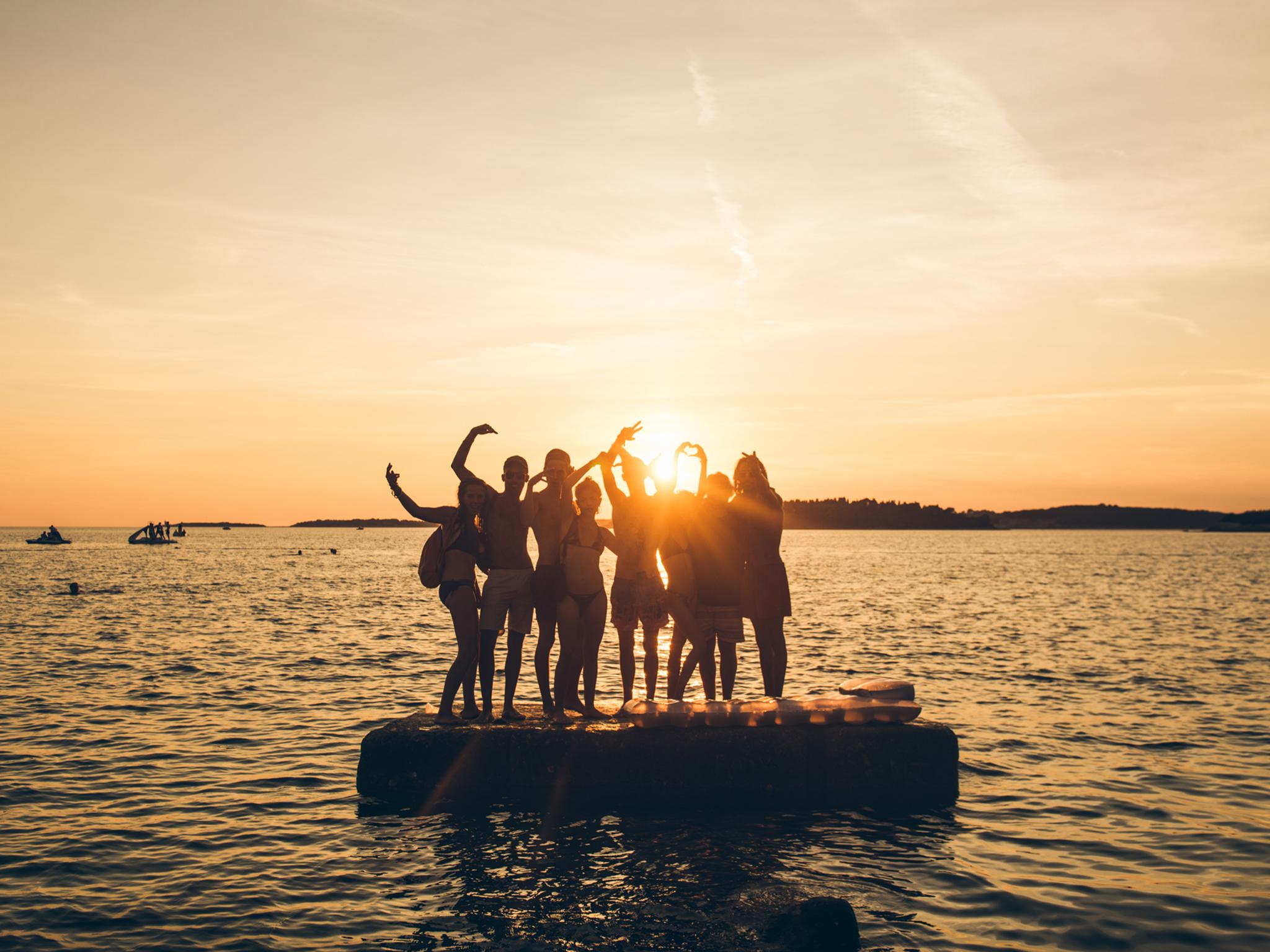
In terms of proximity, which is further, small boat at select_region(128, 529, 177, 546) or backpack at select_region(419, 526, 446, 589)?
small boat at select_region(128, 529, 177, 546)

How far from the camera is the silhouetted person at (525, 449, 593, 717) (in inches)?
405

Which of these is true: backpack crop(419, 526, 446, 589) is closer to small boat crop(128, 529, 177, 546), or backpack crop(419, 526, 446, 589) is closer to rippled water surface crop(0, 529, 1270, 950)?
rippled water surface crop(0, 529, 1270, 950)

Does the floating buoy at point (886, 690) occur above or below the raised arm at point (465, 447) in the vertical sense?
below

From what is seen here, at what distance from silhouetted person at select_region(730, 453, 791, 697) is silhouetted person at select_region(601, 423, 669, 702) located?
1145 mm

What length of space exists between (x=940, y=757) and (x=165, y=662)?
66.7 feet

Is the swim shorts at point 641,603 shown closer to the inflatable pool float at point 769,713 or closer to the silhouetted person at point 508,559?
the inflatable pool float at point 769,713

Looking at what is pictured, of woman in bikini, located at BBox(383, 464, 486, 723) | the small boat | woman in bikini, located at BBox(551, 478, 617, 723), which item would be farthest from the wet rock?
the small boat

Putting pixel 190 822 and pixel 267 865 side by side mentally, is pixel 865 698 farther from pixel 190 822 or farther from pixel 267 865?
pixel 190 822

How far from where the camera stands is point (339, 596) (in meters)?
51.2

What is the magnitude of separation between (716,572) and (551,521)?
2.39 meters

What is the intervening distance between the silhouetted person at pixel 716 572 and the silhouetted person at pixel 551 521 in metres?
1.89

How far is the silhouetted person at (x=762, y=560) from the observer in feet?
37.9

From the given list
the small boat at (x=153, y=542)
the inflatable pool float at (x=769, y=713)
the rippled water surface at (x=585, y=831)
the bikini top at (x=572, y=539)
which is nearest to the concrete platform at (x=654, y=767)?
the inflatable pool float at (x=769, y=713)

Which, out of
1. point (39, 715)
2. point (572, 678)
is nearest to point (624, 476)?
point (572, 678)
